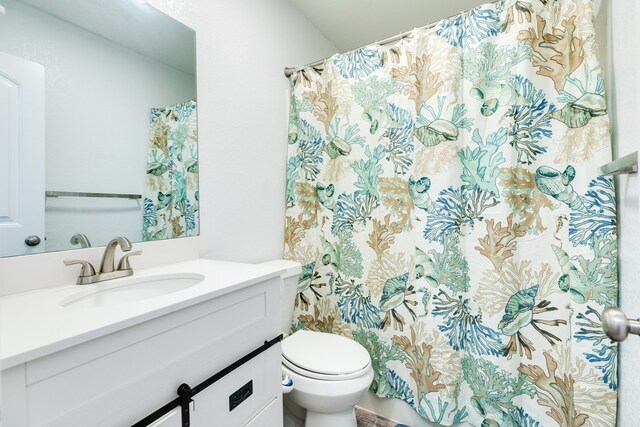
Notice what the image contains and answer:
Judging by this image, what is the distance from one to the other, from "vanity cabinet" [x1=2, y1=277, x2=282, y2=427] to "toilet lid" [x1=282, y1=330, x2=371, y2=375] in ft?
0.83

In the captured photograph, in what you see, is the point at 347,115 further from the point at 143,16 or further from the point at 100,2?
the point at 100,2

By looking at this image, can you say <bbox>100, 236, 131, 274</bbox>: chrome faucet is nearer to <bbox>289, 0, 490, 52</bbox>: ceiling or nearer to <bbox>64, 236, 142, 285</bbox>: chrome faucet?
<bbox>64, 236, 142, 285</bbox>: chrome faucet

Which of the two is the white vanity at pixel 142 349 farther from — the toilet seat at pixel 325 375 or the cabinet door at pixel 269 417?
the toilet seat at pixel 325 375

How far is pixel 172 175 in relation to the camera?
1.22 m

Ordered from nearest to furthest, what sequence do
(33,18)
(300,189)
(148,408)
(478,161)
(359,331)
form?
(148,408), (33,18), (478,161), (359,331), (300,189)

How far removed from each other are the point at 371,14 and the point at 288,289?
1.82 m

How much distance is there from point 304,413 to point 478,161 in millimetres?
1427

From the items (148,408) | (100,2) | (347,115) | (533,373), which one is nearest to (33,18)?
(100,2)

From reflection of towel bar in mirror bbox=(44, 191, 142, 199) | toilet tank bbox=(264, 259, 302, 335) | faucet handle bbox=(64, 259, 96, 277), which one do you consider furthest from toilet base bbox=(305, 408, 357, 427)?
reflection of towel bar in mirror bbox=(44, 191, 142, 199)

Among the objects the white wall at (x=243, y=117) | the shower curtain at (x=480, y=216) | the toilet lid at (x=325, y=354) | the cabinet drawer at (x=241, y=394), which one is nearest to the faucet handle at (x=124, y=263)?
the white wall at (x=243, y=117)

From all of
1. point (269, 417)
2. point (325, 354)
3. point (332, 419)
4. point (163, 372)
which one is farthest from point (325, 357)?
point (163, 372)

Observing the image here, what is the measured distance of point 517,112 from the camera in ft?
3.92

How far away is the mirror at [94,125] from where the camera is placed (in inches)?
32.8

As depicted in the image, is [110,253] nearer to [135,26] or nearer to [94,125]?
[94,125]
